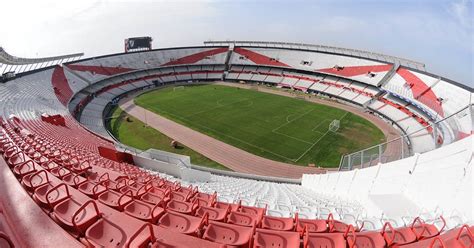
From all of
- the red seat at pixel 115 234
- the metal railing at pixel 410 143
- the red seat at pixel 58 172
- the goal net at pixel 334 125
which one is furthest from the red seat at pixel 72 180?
the goal net at pixel 334 125

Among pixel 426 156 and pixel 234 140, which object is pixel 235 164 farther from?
pixel 426 156

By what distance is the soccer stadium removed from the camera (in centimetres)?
484

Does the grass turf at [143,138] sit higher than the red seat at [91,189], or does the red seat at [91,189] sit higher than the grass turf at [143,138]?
the red seat at [91,189]

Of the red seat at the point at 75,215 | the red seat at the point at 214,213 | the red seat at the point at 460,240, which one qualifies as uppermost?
the red seat at the point at 75,215

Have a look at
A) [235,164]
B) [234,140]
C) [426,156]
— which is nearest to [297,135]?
[234,140]

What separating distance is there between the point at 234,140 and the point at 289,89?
1096 inches

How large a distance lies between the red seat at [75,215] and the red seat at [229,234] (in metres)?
2.03

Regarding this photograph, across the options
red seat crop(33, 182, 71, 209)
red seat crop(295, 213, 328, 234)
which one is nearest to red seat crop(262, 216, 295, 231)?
red seat crop(295, 213, 328, 234)

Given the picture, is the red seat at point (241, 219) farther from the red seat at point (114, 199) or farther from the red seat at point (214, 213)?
the red seat at point (114, 199)

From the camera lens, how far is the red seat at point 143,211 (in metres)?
5.16

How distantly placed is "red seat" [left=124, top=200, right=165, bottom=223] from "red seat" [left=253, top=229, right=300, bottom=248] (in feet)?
6.67

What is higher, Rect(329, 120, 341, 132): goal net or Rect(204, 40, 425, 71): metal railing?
Rect(204, 40, 425, 71): metal railing

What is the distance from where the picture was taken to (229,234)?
187 inches

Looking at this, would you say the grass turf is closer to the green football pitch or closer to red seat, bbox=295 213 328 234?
the green football pitch
